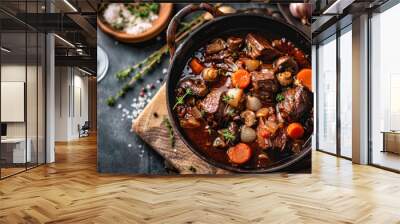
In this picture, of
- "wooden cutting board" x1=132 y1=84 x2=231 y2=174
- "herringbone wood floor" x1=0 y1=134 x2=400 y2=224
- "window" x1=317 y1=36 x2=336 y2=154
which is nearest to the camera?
"herringbone wood floor" x1=0 y1=134 x2=400 y2=224

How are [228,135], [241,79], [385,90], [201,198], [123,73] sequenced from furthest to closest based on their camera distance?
[385,90] → [123,73] → [241,79] → [228,135] → [201,198]

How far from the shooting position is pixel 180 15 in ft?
18.6

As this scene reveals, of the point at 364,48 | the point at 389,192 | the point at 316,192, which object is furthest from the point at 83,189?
the point at 364,48

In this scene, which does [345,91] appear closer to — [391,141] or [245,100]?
[391,141]

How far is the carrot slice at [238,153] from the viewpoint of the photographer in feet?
18.3

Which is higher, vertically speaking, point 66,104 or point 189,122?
point 66,104

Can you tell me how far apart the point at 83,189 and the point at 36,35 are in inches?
133

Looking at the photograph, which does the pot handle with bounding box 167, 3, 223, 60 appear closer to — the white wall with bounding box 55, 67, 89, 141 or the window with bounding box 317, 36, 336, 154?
the window with bounding box 317, 36, 336, 154

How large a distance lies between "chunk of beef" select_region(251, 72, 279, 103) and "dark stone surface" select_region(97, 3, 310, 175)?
44.1 inches

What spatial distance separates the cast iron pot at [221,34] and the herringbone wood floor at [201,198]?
324 millimetres

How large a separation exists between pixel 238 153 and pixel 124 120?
1.79 meters

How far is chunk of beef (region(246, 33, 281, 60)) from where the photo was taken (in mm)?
5578

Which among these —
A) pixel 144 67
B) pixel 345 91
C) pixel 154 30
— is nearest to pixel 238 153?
pixel 144 67

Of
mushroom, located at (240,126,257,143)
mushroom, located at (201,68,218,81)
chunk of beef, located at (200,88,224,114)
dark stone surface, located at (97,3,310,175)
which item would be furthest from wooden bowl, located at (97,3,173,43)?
mushroom, located at (240,126,257,143)
